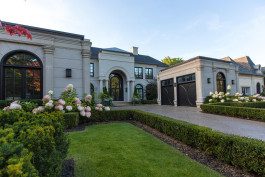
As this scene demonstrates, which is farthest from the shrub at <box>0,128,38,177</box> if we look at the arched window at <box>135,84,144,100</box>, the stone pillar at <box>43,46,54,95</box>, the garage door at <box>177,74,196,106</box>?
the arched window at <box>135,84,144,100</box>

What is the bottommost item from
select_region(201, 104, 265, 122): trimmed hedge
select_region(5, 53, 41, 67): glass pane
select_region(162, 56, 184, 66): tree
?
select_region(201, 104, 265, 122): trimmed hedge

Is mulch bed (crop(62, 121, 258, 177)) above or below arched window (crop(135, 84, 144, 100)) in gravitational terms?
below

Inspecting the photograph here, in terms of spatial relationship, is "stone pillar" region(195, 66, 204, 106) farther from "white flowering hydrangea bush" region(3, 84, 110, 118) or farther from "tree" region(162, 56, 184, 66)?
"tree" region(162, 56, 184, 66)

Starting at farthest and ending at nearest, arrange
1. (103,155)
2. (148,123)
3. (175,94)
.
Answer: (175,94), (148,123), (103,155)

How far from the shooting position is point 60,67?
46.8 ft

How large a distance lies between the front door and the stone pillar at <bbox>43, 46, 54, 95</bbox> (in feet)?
57.5

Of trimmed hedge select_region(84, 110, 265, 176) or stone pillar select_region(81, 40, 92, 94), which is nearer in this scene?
trimmed hedge select_region(84, 110, 265, 176)

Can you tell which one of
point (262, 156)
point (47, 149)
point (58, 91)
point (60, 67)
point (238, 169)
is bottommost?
point (238, 169)

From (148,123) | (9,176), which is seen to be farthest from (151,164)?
(148,123)

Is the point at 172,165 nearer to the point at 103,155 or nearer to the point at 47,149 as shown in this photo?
the point at 103,155

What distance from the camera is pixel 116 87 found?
31.7 m

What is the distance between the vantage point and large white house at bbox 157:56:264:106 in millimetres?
19828

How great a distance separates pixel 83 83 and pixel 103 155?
10.3m

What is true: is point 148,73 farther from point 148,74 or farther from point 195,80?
point 195,80
